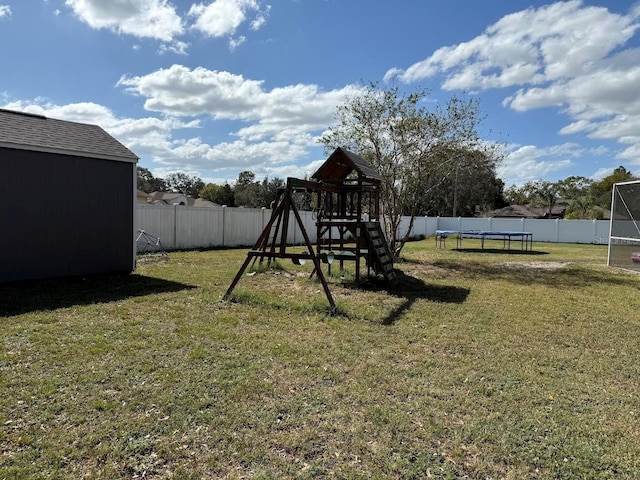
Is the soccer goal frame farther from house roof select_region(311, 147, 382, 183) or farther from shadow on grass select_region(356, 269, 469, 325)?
house roof select_region(311, 147, 382, 183)

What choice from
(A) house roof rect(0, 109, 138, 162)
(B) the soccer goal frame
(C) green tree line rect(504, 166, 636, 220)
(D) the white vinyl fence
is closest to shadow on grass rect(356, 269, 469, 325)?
(D) the white vinyl fence

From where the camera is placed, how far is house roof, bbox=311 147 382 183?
8570 mm

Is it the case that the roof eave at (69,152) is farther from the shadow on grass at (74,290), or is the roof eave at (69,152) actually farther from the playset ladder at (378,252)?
the playset ladder at (378,252)

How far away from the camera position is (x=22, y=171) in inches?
291

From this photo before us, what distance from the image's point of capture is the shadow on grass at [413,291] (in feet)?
23.1

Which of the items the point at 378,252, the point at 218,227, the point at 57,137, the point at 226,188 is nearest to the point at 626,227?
the point at 378,252

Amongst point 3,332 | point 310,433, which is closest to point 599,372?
point 310,433

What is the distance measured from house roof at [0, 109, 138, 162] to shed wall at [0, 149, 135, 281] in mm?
152

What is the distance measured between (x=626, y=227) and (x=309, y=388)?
1238cm

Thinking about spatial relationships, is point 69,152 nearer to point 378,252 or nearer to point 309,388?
point 378,252

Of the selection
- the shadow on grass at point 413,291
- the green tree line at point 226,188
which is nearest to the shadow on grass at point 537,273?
the shadow on grass at point 413,291

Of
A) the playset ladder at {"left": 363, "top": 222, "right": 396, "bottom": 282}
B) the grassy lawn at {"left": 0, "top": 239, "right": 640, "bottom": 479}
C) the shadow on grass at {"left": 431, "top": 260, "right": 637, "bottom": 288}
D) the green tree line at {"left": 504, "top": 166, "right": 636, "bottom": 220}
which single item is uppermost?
the green tree line at {"left": 504, "top": 166, "right": 636, "bottom": 220}

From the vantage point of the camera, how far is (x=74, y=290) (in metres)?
6.91

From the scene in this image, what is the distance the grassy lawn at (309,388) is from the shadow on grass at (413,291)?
31 cm
